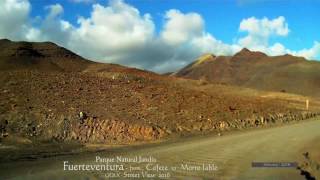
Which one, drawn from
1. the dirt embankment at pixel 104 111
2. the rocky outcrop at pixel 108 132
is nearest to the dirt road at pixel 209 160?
the rocky outcrop at pixel 108 132

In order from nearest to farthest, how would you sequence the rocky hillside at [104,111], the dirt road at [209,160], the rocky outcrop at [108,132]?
the dirt road at [209,160], the rocky outcrop at [108,132], the rocky hillside at [104,111]

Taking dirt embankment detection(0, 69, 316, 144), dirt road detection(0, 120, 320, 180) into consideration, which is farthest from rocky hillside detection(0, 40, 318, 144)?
dirt road detection(0, 120, 320, 180)

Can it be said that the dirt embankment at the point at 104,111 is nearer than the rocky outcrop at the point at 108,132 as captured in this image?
No

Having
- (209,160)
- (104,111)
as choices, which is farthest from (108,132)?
(209,160)

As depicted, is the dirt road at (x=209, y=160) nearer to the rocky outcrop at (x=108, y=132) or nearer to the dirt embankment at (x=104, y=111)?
the rocky outcrop at (x=108, y=132)

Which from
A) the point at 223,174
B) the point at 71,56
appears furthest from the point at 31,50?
the point at 223,174

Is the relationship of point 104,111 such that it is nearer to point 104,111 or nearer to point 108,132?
point 104,111

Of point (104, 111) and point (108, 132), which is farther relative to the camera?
point (104, 111)

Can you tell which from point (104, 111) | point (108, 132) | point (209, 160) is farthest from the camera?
point (104, 111)

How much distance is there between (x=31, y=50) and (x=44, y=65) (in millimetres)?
12643

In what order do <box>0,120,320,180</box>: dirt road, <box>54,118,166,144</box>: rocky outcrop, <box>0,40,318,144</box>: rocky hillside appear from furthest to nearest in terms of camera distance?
1. <box>0,40,318,144</box>: rocky hillside
2. <box>54,118,166,144</box>: rocky outcrop
3. <box>0,120,320,180</box>: dirt road

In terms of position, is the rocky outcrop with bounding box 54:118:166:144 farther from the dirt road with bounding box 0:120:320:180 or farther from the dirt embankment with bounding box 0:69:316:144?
the dirt road with bounding box 0:120:320:180

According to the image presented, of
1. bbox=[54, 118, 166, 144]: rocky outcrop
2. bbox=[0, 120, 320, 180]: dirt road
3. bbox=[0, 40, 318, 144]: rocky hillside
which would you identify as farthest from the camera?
bbox=[0, 40, 318, 144]: rocky hillside

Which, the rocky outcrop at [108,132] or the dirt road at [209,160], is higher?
the rocky outcrop at [108,132]
